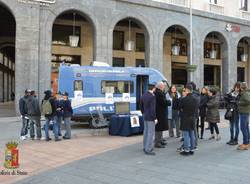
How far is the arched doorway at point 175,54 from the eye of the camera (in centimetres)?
3177

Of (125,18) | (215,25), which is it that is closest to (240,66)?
(215,25)

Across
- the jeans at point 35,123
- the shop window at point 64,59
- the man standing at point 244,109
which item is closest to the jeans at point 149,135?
the man standing at point 244,109

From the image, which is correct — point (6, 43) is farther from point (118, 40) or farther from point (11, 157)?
point (11, 157)

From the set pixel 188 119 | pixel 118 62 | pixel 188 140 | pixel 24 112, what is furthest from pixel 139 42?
pixel 188 140

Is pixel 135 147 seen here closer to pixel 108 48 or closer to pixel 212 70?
pixel 108 48

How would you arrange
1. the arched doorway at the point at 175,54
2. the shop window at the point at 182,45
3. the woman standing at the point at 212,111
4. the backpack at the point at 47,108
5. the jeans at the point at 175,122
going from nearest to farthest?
the woman standing at the point at 212,111 → the backpack at the point at 47,108 → the jeans at the point at 175,122 → the arched doorway at the point at 175,54 → the shop window at the point at 182,45

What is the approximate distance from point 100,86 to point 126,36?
11865 mm

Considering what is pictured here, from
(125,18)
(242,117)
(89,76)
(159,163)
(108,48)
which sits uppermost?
(125,18)

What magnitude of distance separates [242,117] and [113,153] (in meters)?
3.63

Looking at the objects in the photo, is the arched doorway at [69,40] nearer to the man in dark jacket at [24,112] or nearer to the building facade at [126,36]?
the building facade at [126,36]

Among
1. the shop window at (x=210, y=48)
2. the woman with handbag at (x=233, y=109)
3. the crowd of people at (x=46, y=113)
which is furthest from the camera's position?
the shop window at (x=210, y=48)

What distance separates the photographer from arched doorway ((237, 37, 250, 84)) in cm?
3659

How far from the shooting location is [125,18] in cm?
2655

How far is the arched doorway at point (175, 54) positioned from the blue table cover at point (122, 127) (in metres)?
16.7
